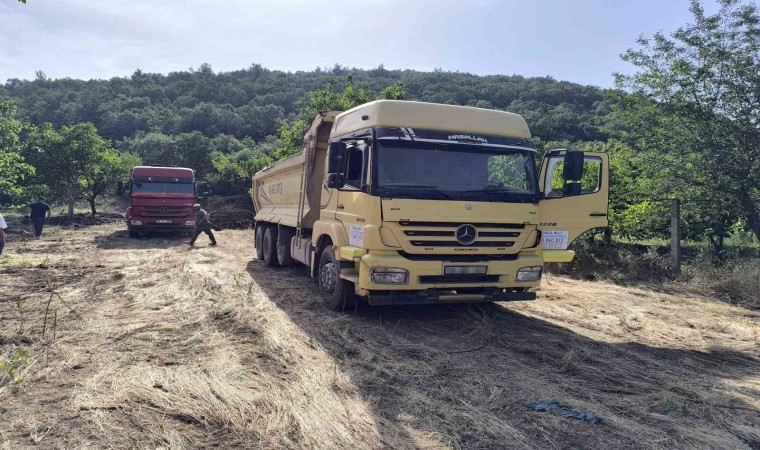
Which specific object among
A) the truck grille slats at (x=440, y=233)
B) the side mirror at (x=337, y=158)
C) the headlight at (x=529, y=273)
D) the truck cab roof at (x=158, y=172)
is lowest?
the headlight at (x=529, y=273)

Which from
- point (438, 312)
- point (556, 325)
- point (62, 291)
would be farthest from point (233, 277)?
point (556, 325)

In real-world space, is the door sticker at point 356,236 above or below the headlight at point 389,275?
above

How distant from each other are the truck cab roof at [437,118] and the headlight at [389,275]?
1.85 meters

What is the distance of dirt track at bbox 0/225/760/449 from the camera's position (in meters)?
3.67

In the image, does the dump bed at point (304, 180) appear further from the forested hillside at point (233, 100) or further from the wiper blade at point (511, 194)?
the forested hillside at point (233, 100)

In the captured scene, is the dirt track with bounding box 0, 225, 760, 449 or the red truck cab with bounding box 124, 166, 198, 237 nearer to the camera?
the dirt track with bounding box 0, 225, 760, 449

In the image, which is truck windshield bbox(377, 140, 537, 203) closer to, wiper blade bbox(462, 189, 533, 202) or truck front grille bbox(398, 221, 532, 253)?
wiper blade bbox(462, 189, 533, 202)

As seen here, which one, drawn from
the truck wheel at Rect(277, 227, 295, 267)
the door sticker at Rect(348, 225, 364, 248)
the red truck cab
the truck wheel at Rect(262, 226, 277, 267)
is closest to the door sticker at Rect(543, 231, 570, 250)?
the door sticker at Rect(348, 225, 364, 248)

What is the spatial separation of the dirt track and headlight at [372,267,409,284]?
67 centimetres

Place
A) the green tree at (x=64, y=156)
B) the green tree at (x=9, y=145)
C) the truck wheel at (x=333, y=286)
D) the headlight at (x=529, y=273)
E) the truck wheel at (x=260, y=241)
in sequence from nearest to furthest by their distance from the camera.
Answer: the headlight at (x=529, y=273) < the truck wheel at (x=333, y=286) < the truck wheel at (x=260, y=241) < the green tree at (x=9, y=145) < the green tree at (x=64, y=156)

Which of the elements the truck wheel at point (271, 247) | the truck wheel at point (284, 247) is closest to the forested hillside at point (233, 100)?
the truck wheel at point (271, 247)

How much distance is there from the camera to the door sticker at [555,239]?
23.5 feet

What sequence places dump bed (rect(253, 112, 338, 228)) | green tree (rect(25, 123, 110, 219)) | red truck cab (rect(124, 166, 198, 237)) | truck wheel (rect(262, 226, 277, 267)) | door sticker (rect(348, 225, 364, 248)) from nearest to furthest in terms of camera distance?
door sticker (rect(348, 225, 364, 248)), dump bed (rect(253, 112, 338, 228)), truck wheel (rect(262, 226, 277, 267)), red truck cab (rect(124, 166, 198, 237)), green tree (rect(25, 123, 110, 219))

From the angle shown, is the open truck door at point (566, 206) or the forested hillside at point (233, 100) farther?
the forested hillside at point (233, 100)
